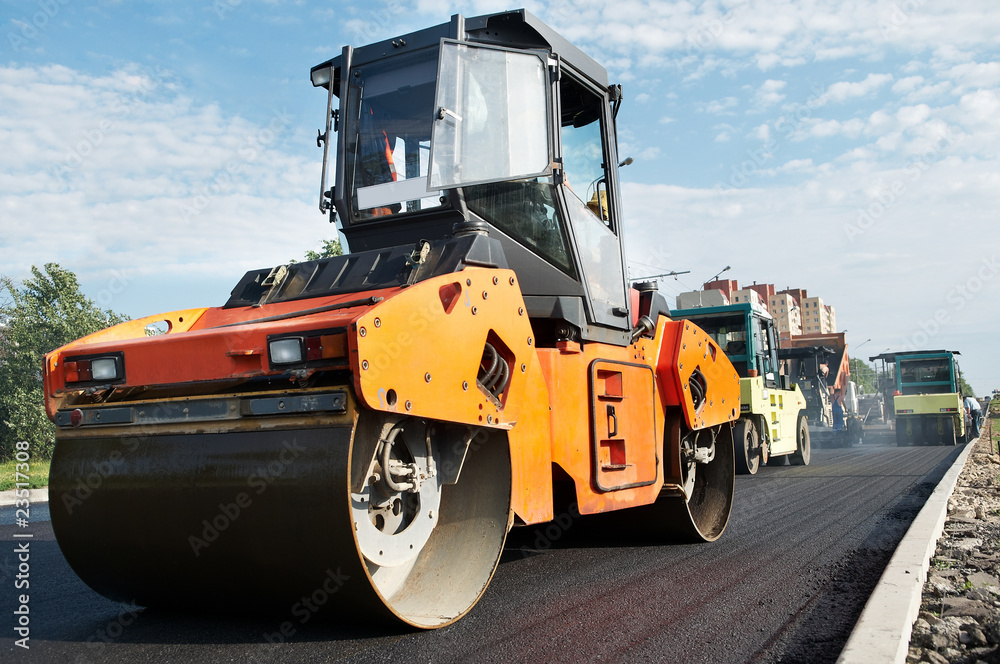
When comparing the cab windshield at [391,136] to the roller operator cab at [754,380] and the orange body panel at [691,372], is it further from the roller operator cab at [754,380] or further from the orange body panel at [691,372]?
the roller operator cab at [754,380]

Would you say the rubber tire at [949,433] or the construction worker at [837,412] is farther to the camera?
the construction worker at [837,412]

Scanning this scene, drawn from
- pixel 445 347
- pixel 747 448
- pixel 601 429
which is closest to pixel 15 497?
pixel 601 429

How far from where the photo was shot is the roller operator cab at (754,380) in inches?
559

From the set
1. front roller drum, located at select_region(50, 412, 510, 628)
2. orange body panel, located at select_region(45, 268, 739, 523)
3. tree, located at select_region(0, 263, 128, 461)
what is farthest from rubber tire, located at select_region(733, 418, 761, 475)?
tree, located at select_region(0, 263, 128, 461)

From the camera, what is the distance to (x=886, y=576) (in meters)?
4.30

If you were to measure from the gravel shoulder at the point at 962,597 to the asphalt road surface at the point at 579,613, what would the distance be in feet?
1.07

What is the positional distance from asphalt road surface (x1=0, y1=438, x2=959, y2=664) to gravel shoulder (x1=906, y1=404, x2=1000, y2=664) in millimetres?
326

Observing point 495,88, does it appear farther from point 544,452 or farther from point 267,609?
point 267,609

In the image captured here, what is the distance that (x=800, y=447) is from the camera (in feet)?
57.4

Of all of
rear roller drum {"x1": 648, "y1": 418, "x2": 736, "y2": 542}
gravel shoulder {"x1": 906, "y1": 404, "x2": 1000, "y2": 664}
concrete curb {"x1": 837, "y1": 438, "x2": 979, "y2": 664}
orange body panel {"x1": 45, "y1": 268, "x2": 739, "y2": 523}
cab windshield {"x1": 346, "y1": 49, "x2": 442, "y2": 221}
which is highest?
cab windshield {"x1": 346, "y1": 49, "x2": 442, "y2": 221}

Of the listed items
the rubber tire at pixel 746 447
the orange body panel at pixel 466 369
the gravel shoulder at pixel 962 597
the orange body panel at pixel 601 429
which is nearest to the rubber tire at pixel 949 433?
the rubber tire at pixel 746 447

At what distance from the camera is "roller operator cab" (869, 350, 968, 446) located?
25328 mm

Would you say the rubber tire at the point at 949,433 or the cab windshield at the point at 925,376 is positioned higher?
the cab windshield at the point at 925,376

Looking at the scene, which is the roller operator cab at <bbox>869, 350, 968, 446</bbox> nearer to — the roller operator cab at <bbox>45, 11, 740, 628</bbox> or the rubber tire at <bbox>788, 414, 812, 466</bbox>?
the rubber tire at <bbox>788, 414, 812, 466</bbox>
